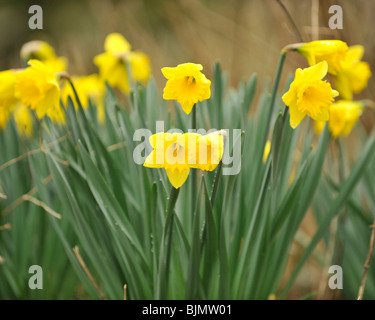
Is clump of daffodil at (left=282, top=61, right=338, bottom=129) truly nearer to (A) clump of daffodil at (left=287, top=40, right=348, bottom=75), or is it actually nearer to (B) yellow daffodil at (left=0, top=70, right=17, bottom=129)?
(A) clump of daffodil at (left=287, top=40, right=348, bottom=75)

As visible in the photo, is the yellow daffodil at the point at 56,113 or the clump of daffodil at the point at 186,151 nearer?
the clump of daffodil at the point at 186,151

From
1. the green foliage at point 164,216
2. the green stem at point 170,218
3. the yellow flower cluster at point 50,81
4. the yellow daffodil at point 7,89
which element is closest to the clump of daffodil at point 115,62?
the yellow flower cluster at point 50,81

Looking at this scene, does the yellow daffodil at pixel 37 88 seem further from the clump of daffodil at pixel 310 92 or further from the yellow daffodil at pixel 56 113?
the clump of daffodil at pixel 310 92

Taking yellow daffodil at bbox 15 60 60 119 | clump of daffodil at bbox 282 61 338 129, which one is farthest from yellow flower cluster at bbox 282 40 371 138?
yellow daffodil at bbox 15 60 60 119

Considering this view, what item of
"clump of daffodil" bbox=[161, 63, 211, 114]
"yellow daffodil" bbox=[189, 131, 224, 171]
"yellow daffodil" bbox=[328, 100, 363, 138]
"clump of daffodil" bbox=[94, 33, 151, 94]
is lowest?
"yellow daffodil" bbox=[189, 131, 224, 171]

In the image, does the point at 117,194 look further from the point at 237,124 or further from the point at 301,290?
the point at 301,290
